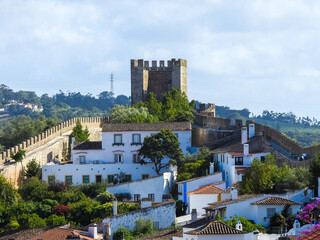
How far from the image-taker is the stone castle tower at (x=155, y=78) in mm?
74188

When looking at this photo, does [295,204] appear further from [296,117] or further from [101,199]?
[296,117]

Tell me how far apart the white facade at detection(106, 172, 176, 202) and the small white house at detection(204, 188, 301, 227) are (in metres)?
11.9

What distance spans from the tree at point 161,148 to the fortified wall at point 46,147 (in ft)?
22.9

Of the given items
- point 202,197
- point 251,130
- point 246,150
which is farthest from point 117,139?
point 202,197

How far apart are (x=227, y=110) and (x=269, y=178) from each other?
119 meters

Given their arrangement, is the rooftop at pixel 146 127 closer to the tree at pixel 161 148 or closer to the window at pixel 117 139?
the window at pixel 117 139

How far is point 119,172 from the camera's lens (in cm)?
5178

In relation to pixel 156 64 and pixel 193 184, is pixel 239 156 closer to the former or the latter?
pixel 193 184

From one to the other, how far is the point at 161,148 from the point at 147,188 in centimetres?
290

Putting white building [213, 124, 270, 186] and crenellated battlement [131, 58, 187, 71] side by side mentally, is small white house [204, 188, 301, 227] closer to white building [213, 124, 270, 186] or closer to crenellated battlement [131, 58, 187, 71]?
white building [213, 124, 270, 186]

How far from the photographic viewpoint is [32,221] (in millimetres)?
45125

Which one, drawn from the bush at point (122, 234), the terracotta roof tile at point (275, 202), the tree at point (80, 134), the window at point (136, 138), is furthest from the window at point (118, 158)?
the terracotta roof tile at point (275, 202)

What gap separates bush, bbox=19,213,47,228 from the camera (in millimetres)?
44812

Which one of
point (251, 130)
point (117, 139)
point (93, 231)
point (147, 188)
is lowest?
point (93, 231)
